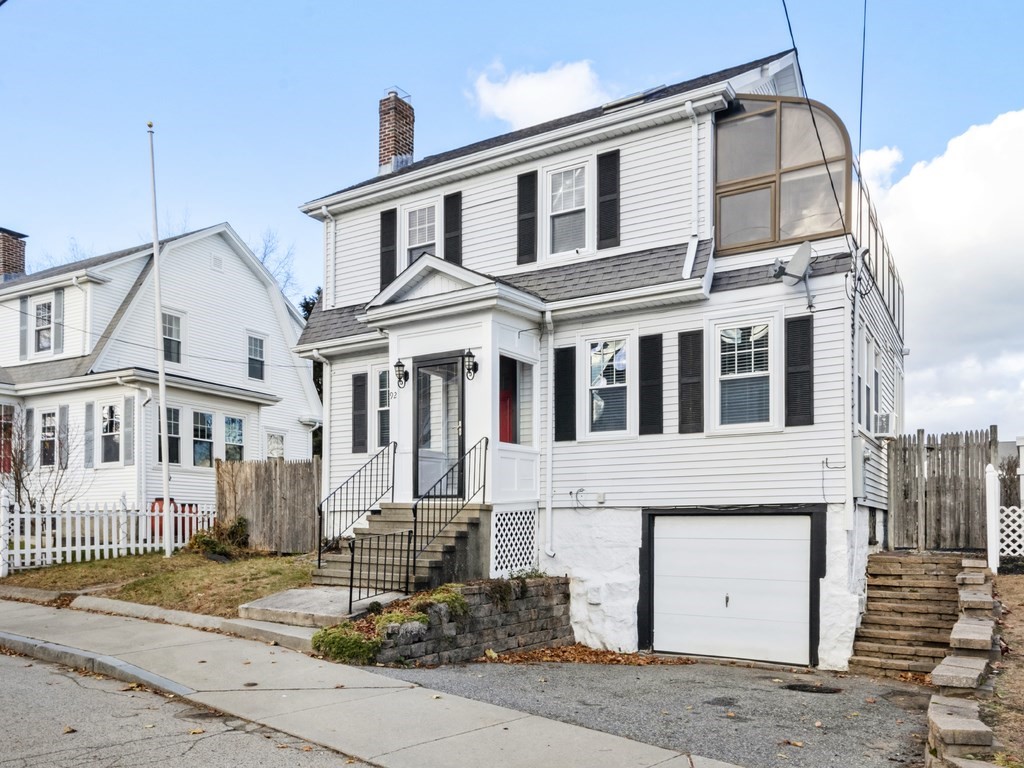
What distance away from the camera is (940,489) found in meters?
13.9

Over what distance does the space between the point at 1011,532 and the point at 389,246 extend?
10947 millimetres

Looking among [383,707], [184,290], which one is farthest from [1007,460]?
[184,290]

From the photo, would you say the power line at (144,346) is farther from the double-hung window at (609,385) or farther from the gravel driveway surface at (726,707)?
the gravel driveway surface at (726,707)

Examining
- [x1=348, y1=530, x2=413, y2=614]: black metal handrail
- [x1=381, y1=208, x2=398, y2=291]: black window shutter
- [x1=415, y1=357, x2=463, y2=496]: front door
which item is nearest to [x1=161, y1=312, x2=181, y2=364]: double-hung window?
[x1=381, y1=208, x2=398, y2=291]: black window shutter

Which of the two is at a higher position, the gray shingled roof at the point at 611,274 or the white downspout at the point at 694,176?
the white downspout at the point at 694,176

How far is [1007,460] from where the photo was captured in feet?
47.0

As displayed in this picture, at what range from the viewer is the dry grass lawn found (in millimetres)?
11688

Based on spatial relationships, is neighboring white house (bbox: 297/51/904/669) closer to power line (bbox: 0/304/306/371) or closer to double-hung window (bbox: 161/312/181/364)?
power line (bbox: 0/304/306/371)

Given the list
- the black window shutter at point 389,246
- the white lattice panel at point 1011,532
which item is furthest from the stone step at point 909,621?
the black window shutter at point 389,246

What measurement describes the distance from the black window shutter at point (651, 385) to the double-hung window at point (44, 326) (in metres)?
16.8

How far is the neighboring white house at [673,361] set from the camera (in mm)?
11414

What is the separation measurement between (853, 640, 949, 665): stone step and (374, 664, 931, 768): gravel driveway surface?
25.9 inches

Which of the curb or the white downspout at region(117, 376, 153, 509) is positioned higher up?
the white downspout at region(117, 376, 153, 509)

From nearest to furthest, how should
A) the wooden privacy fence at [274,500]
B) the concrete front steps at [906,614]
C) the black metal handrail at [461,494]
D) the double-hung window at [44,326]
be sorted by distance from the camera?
the concrete front steps at [906,614], the black metal handrail at [461,494], the wooden privacy fence at [274,500], the double-hung window at [44,326]
